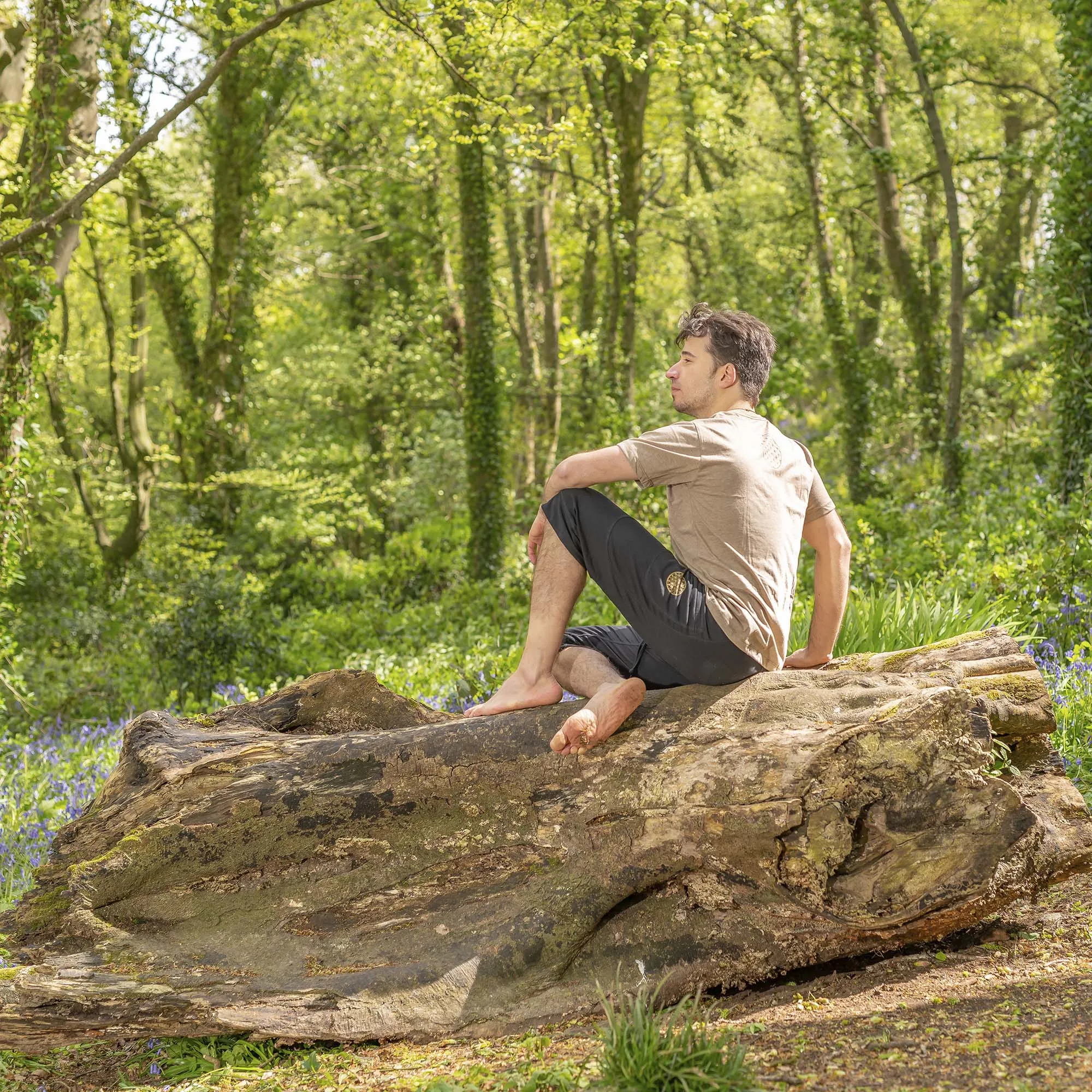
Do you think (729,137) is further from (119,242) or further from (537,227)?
(119,242)

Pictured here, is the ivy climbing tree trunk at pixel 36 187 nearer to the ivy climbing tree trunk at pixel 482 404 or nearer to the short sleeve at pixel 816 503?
the ivy climbing tree trunk at pixel 482 404

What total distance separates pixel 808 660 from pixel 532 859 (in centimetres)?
144

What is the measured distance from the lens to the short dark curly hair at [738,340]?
4027 millimetres

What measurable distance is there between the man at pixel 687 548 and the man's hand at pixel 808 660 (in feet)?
0.40

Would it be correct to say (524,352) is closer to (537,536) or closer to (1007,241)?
(1007,241)

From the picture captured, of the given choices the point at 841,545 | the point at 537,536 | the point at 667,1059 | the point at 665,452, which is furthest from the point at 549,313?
the point at 667,1059

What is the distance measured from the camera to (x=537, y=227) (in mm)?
15242

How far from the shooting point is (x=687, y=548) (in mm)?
3979

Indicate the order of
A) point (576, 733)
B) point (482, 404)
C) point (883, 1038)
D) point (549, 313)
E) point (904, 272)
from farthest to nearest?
point (549, 313)
point (904, 272)
point (482, 404)
point (576, 733)
point (883, 1038)

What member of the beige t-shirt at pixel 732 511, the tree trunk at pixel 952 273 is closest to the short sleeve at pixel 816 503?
the beige t-shirt at pixel 732 511

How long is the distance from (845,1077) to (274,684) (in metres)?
5.74

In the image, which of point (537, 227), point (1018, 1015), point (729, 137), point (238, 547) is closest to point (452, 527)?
point (238, 547)

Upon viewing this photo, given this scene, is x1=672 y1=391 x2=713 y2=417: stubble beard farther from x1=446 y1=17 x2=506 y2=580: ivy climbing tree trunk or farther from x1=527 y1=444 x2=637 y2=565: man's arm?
x1=446 y1=17 x2=506 y2=580: ivy climbing tree trunk

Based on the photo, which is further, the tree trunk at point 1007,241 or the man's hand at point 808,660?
the tree trunk at point 1007,241
